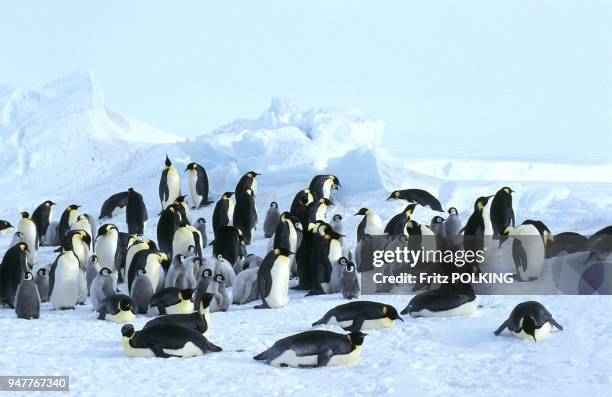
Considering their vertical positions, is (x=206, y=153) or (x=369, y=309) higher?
(x=206, y=153)

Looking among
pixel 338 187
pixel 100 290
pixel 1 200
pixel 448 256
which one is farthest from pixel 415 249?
pixel 1 200

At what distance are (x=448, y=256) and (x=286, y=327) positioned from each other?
2.66 m

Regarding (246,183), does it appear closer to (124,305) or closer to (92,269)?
(92,269)

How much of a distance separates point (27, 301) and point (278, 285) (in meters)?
2.30

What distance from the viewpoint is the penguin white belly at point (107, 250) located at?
11.0 meters

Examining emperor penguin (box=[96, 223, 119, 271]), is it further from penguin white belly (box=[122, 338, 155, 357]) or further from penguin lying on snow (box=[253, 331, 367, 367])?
penguin lying on snow (box=[253, 331, 367, 367])

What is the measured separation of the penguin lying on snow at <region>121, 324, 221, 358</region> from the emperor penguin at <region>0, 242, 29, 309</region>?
3271mm

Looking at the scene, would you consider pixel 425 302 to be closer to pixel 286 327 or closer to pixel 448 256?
pixel 286 327

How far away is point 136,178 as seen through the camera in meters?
18.9

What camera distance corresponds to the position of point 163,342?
6293mm

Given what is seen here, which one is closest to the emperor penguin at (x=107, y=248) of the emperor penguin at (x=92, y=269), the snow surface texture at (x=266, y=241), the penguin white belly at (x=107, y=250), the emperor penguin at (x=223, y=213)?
the penguin white belly at (x=107, y=250)

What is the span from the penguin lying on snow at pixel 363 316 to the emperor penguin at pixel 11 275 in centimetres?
369

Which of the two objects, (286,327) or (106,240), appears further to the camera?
(106,240)

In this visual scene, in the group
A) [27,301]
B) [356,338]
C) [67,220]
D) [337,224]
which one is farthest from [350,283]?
[67,220]
